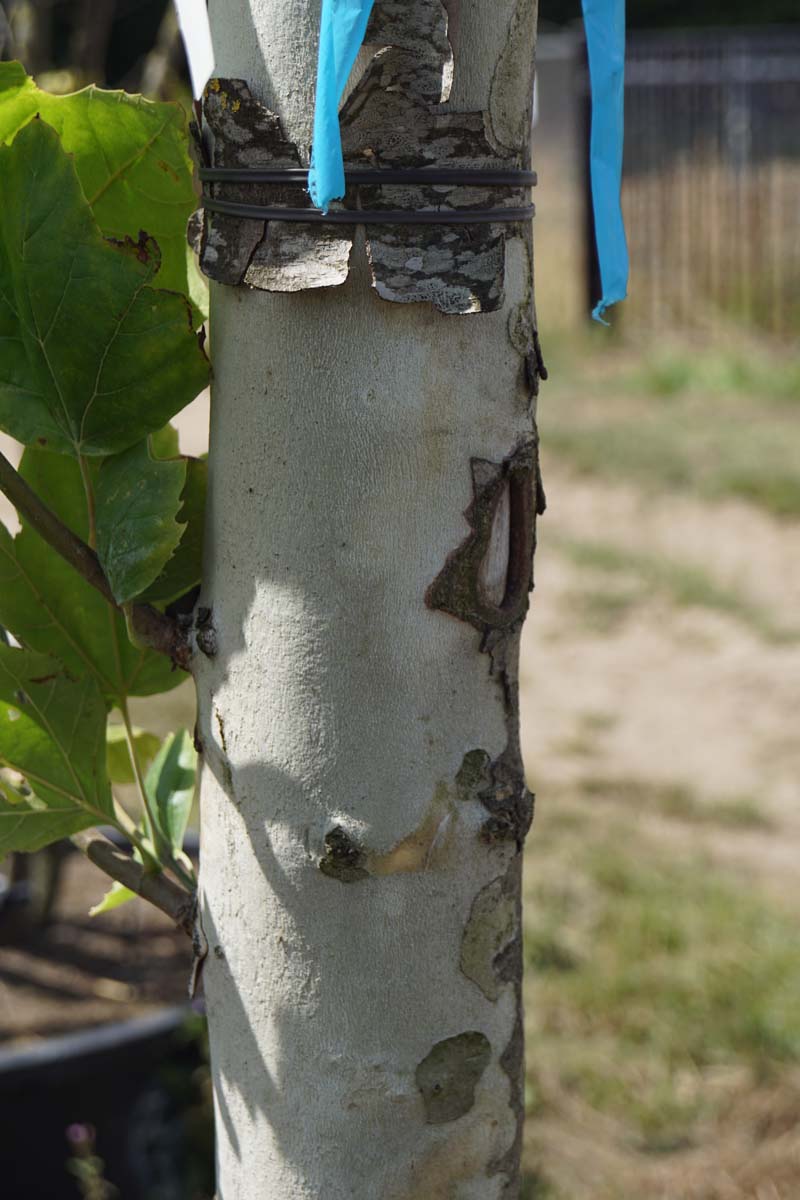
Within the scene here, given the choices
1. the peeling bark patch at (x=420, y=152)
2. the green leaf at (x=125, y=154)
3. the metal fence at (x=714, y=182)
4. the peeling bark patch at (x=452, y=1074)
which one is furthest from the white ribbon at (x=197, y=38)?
the metal fence at (x=714, y=182)

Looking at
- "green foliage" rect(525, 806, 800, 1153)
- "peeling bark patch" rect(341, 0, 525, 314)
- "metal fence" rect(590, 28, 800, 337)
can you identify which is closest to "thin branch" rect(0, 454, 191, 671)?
"peeling bark patch" rect(341, 0, 525, 314)

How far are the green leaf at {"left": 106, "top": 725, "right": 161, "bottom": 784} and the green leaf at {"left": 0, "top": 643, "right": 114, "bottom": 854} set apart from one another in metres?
0.18

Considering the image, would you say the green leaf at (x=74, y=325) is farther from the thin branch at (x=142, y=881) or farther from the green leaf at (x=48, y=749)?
the thin branch at (x=142, y=881)

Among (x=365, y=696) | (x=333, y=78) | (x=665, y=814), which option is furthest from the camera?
(x=665, y=814)

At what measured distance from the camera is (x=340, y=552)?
70 centimetres

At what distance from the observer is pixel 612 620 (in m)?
4.00

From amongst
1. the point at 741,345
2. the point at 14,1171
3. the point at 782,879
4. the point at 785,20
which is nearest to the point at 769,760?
the point at 782,879

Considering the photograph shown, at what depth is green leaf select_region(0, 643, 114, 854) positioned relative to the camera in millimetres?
829

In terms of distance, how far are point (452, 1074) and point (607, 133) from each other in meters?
0.57

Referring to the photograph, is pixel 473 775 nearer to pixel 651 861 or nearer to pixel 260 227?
pixel 260 227

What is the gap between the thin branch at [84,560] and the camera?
77 cm

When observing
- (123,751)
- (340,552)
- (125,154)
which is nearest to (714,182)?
(123,751)

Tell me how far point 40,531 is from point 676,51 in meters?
8.53

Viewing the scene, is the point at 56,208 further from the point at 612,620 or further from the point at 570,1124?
the point at 612,620
